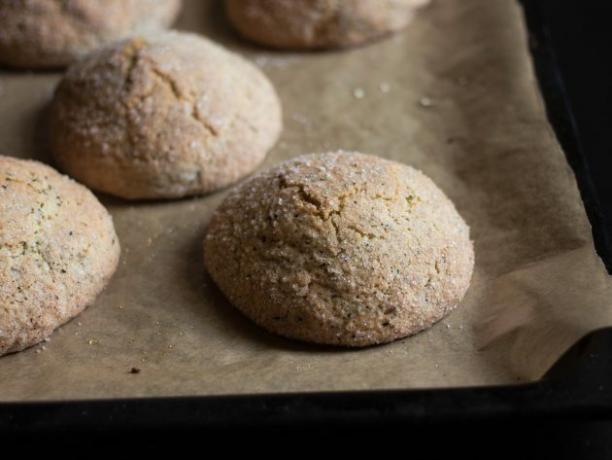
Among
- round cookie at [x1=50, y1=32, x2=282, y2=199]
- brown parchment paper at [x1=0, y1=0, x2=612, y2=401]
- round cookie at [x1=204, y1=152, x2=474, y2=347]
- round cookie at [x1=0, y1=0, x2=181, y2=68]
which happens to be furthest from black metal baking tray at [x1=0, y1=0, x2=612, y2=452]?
round cookie at [x1=0, y1=0, x2=181, y2=68]

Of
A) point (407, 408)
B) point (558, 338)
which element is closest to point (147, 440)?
point (407, 408)

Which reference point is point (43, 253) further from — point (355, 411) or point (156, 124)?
point (355, 411)

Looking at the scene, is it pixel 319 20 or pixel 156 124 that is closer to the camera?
pixel 156 124

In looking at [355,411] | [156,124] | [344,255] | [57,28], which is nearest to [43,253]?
[156,124]

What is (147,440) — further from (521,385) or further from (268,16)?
(268,16)

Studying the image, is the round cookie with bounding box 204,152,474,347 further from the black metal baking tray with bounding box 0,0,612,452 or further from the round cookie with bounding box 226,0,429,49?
the round cookie with bounding box 226,0,429,49
